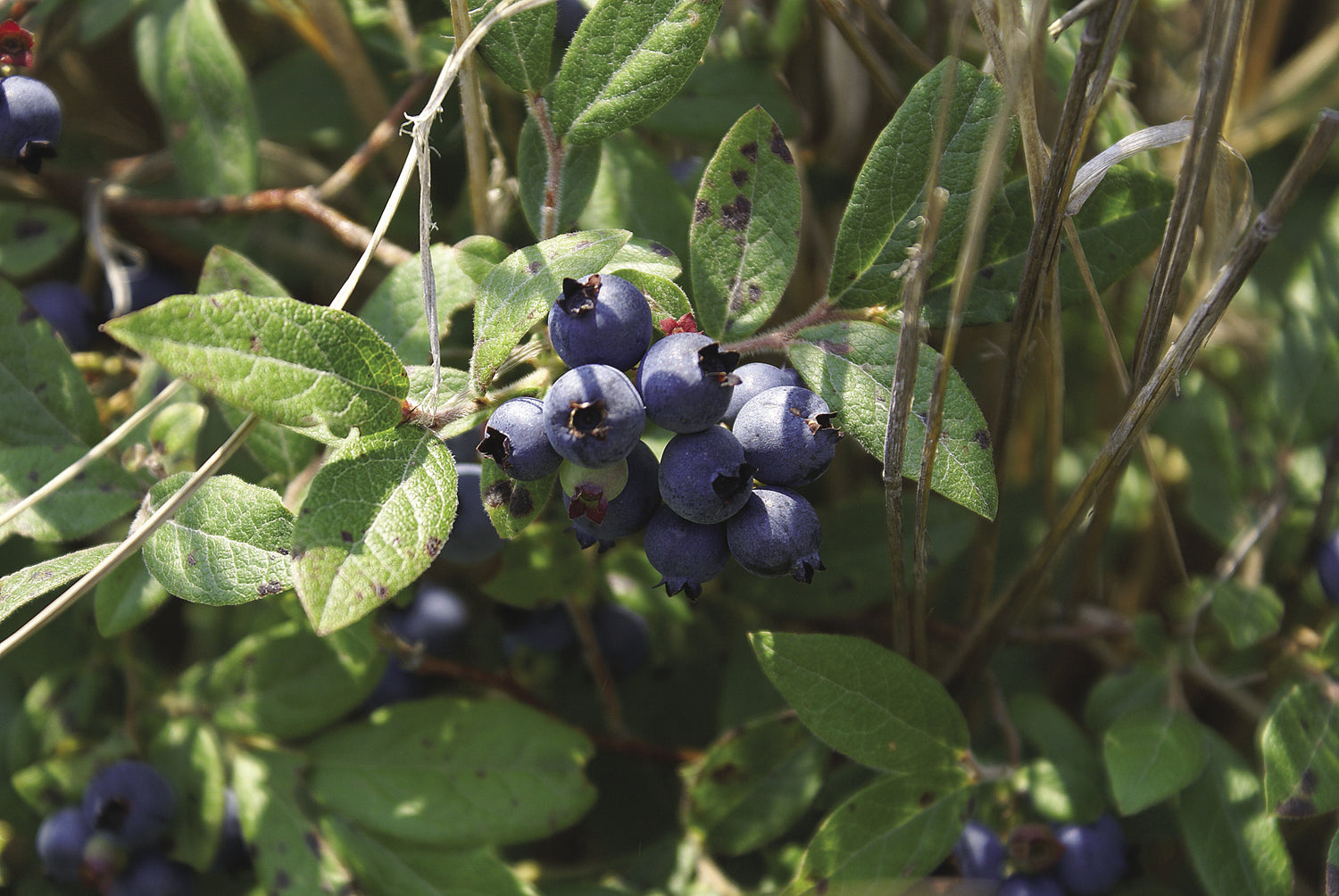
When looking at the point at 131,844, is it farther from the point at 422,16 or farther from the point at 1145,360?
the point at 1145,360

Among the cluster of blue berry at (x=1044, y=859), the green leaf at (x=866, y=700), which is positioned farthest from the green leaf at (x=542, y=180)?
the cluster of blue berry at (x=1044, y=859)

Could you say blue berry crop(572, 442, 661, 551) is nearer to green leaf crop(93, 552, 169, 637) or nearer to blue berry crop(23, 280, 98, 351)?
green leaf crop(93, 552, 169, 637)

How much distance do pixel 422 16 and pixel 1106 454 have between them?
4.28ft

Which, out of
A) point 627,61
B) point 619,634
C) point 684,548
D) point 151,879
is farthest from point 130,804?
point 627,61


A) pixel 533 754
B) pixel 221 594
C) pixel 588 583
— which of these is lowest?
pixel 533 754

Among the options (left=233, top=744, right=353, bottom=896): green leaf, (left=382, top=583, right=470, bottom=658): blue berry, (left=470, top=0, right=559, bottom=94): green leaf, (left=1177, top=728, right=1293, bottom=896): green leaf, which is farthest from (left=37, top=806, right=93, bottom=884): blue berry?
(left=1177, top=728, right=1293, bottom=896): green leaf

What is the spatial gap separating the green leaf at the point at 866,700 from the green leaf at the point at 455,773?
1.45ft

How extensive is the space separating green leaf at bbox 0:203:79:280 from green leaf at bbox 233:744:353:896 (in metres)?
0.90

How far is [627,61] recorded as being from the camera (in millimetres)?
1105

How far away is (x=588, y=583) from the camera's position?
62.2 inches

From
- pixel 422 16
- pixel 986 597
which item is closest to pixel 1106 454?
pixel 986 597

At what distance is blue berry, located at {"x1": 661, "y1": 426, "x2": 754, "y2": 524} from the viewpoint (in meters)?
0.91

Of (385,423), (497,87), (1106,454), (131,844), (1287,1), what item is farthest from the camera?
(1287,1)

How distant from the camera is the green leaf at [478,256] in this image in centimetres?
117
